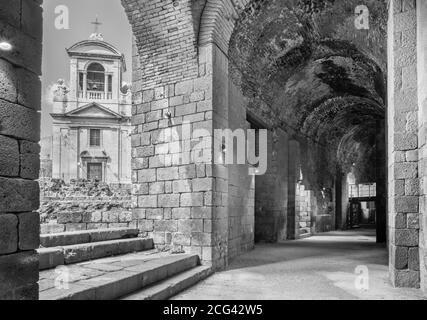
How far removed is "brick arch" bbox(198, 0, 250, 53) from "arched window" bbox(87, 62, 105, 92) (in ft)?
80.5

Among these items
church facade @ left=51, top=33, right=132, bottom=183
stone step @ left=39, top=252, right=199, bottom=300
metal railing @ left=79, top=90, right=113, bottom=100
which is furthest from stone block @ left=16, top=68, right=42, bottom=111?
metal railing @ left=79, top=90, right=113, bottom=100

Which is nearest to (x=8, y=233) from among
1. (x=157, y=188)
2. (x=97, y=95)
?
(x=157, y=188)

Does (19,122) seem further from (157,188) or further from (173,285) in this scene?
(157,188)

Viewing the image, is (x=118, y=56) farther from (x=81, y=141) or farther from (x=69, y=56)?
(x=81, y=141)

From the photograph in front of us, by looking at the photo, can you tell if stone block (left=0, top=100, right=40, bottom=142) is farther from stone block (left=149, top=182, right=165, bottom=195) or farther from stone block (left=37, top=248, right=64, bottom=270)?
stone block (left=149, top=182, right=165, bottom=195)

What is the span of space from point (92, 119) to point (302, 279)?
972 inches

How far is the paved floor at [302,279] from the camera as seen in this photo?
15.9ft

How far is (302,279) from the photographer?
5848 millimetres

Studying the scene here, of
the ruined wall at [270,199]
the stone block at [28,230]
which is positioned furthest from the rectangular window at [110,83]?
the stone block at [28,230]

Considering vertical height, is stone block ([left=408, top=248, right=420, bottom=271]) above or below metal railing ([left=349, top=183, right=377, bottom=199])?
below

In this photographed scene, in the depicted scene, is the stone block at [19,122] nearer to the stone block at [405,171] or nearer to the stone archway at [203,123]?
the stone archway at [203,123]

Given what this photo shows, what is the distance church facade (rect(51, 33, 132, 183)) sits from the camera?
27.0 metres

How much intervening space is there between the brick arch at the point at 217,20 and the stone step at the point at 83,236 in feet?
12.4
